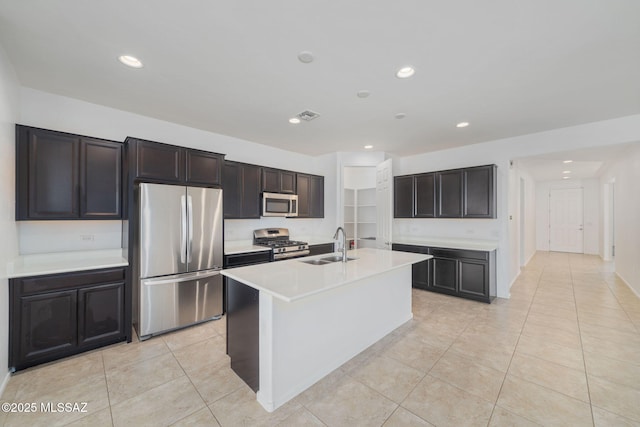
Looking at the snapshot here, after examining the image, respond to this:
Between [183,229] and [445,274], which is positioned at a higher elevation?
[183,229]

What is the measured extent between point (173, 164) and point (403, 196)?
4160mm

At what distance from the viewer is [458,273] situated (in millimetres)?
4328

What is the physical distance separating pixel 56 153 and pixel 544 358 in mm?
5269

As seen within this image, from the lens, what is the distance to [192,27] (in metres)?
1.83

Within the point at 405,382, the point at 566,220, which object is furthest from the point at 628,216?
the point at 405,382

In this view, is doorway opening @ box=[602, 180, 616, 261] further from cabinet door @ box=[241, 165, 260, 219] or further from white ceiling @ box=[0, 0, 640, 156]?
cabinet door @ box=[241, 165, 260, 219]

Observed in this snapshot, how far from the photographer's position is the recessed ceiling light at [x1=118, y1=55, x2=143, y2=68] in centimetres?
218

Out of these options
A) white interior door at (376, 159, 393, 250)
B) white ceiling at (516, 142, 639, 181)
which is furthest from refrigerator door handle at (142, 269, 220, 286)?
white ceiling at (516, 142, 639, 181)

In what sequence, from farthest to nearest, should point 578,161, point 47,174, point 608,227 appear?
point 608,227 → point 578,161 → point 47,174

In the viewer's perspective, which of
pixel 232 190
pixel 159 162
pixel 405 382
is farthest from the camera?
pixel 232 190

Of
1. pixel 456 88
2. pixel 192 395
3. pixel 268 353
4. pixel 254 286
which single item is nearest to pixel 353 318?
pixel 268 353

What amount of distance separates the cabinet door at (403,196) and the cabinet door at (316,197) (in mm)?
1571

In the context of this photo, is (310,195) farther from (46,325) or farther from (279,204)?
(46,325)

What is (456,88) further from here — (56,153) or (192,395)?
(56,153)
